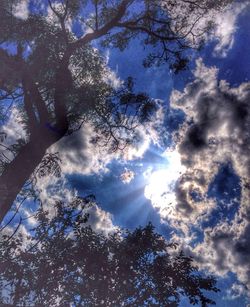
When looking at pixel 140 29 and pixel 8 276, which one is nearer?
pixel 8 276

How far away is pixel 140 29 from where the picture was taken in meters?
16.3

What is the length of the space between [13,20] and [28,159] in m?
8.17

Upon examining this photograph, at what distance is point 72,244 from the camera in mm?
14914

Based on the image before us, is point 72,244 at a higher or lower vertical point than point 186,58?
lower

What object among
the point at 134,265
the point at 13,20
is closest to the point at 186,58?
the point at 13,20

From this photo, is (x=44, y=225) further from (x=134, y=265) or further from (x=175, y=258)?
(x=175, y=258)

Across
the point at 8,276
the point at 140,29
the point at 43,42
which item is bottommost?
the point at 8,276

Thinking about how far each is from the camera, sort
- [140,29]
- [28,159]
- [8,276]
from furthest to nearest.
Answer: [140,29] < [8,276] < [28,159]

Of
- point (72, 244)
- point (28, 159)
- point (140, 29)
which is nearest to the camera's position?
A: point (28, 159)

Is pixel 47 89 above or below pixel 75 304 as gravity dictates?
above

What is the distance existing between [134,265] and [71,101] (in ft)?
28.6

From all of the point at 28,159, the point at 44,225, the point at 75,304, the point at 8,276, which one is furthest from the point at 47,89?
the point at 75,304

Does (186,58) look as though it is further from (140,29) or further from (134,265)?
(134,265)

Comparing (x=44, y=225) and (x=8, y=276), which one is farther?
(x=44, y=225)
